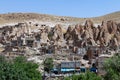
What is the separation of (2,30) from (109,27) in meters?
29.2

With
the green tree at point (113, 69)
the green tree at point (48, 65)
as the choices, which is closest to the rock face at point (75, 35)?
the green tree at point (48, 65)

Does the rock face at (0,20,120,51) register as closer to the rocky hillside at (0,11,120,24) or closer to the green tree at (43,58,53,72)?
the green tree at (43,58,53,72)

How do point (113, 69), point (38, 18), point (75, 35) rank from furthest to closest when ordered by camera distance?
1. point (38, 18)
2. point (75, 35)
3. point (113, 69)

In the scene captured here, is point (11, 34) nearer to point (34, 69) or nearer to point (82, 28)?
point (82, 28)

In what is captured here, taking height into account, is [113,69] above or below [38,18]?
below

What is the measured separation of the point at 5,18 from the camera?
573ft

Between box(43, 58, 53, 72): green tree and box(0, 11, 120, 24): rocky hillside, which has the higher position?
box(0, 11, 120, 24): rocky hillside

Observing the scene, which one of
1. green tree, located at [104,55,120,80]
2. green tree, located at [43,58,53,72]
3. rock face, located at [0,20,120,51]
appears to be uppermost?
green tree, located at [104,55,120,80]

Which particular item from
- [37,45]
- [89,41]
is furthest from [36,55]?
[89,41]

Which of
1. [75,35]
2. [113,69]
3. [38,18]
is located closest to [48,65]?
[113,69]

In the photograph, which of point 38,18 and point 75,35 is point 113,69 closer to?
point 75,35

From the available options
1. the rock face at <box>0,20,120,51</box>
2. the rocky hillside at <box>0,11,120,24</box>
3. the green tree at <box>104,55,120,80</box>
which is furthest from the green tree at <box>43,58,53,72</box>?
the rocky hillside at <box>0,11,120,24</box>

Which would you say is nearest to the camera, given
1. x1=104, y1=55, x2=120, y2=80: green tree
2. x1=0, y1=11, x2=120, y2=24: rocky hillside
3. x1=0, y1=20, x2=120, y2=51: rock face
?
x1=104, y1=55, x2=120, y2=80: green tree

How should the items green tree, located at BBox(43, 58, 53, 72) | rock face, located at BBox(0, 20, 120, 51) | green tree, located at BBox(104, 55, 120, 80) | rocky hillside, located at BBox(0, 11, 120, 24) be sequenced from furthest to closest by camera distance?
rocky hillside, located at BBox(0, 11, 120, 24) → rock face, located at BBox(0, 20, 120, 51) → green tree, located at BBox(43, 58, 53, 72) → green tree, located at BBox(104, 55, 120, 80)
